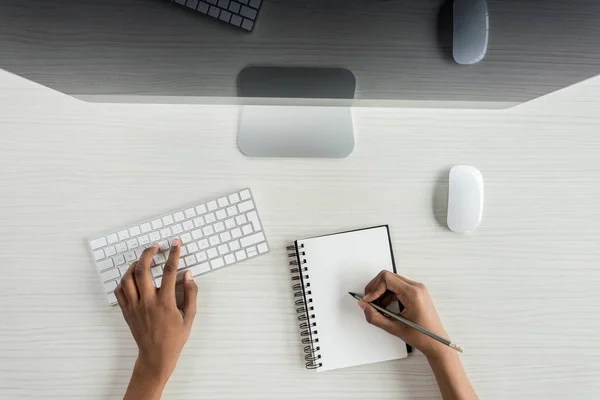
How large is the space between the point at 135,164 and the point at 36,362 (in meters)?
0.32

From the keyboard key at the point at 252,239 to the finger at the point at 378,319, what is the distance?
6.9 inches

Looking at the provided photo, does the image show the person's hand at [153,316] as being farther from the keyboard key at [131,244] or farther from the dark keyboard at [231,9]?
the dark keyboard at [231,9]

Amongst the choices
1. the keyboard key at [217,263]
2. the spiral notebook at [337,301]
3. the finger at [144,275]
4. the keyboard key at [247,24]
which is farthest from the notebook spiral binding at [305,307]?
the keyboard key at [247,24]

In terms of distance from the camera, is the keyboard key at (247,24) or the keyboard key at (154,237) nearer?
the keyboard key at (247,24)

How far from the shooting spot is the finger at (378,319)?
690 millimetres

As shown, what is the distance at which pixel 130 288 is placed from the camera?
68cm

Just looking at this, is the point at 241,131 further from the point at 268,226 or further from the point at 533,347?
the point at 533,347

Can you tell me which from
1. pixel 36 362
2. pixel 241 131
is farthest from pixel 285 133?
pixel 36 362

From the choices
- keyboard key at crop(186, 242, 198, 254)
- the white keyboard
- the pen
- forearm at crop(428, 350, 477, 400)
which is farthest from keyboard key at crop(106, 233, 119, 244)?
forearm at crop(428, 350, 477, 400)

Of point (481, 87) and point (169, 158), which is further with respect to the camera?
point (169, 158)

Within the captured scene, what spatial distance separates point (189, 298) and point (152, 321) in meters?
0.06

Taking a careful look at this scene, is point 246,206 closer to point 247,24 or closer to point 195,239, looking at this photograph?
point 195,239

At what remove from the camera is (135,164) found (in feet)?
2.37

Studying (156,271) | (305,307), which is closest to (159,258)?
(156,271)
